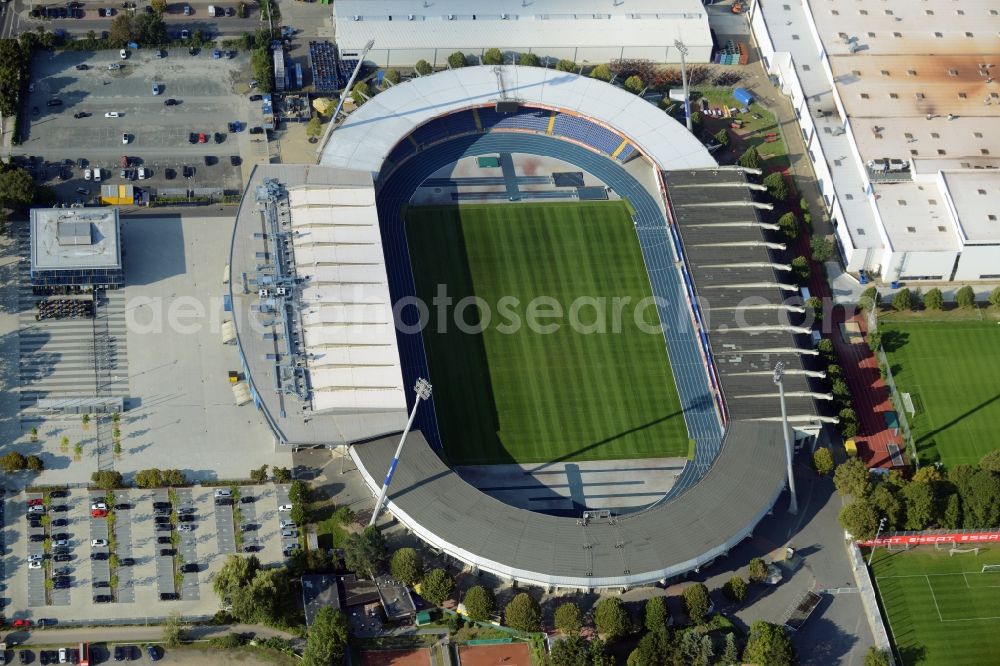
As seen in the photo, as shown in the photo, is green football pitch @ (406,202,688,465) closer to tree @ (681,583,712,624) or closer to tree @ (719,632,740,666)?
tree @ (681,583,712,624)

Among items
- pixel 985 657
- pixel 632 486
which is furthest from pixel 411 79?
pixel 985 657

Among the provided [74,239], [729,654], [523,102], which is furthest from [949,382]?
[74,239]

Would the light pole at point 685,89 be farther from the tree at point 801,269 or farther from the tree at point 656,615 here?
the tree at point 656,615

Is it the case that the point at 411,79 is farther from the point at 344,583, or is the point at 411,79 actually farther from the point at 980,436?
the point at 980,436

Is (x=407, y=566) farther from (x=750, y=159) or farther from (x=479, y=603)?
(x=750, y=159)

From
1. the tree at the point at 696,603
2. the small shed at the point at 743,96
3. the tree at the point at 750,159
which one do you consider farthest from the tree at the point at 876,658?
the small shed at the point at 743,96

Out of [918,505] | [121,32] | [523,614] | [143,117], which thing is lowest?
[523,614]

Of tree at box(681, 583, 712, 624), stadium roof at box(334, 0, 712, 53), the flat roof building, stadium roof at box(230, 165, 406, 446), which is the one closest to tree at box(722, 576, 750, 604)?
tree at box(681, 583, 712, 624)
